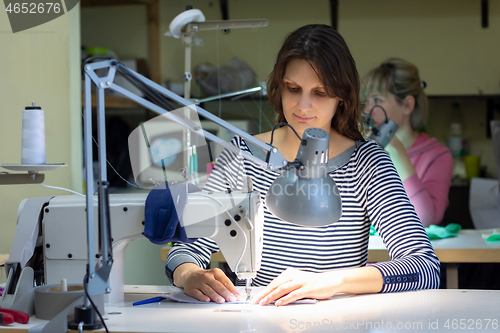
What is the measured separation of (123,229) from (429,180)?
1.77m

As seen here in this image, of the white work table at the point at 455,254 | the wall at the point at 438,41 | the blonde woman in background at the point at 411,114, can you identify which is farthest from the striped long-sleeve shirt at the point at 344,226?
the wall at the point at 438,41

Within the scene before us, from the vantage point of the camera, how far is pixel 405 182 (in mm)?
2217

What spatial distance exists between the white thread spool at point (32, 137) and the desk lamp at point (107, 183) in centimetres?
32

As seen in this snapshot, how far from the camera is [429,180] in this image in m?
2.44

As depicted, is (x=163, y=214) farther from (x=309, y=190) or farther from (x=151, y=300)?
(x=309, y=190)

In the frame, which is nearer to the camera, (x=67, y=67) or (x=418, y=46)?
(x=67, y=67)

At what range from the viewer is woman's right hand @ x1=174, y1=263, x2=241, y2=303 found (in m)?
1.04

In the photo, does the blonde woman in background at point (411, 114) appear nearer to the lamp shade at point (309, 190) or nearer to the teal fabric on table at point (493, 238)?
the teal fabric on table at point (493, 238)

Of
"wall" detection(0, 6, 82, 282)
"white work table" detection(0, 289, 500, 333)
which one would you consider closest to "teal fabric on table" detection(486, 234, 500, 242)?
"white work table" detection(0, 289, 500, 333)

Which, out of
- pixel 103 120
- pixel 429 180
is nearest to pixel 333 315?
pixel 103 120

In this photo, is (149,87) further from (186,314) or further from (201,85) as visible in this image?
(201,85)

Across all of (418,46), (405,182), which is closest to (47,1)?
(405,182)

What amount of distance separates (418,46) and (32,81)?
7.49 feet

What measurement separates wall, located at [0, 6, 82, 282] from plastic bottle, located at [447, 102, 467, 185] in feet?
7.35
